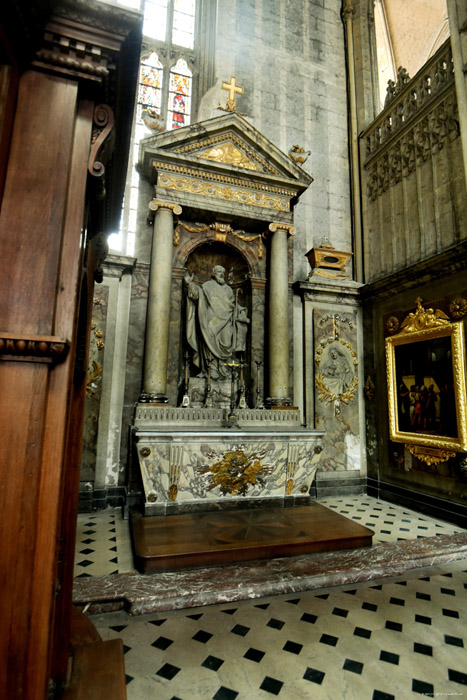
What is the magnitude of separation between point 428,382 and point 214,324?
12.2 feet

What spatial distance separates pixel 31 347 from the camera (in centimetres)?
115

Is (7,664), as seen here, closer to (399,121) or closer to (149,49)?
(399,121)

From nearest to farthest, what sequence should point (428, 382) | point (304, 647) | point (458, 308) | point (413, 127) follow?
point (304, 647), point (458, 308), point (428, 382), point (413, 127)

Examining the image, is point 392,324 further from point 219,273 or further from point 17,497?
point 17,497

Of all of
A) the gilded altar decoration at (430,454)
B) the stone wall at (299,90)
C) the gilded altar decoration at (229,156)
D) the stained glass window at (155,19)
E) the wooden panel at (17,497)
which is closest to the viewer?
the wooden panel at (17,497)

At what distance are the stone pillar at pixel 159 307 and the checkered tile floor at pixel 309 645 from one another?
272cm

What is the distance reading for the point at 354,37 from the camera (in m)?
9.51

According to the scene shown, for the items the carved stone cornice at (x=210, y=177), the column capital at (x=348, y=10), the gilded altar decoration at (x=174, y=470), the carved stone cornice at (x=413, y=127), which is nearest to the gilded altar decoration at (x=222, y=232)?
the carved stone cornice at (x=210, y=177)

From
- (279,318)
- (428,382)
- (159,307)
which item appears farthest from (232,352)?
(428,382)

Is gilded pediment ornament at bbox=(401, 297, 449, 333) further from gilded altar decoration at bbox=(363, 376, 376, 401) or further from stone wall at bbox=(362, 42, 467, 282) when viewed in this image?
gilded altar decoration at bbox=(363, 376, 376, 401)

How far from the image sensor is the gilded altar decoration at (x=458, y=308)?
5.76 meters

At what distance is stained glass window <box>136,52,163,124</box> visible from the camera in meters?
8.20

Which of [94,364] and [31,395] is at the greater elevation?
[94,364]

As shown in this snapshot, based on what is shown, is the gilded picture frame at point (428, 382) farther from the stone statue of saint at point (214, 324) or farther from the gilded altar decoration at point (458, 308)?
the stone statue of saint at point (214, 324)
